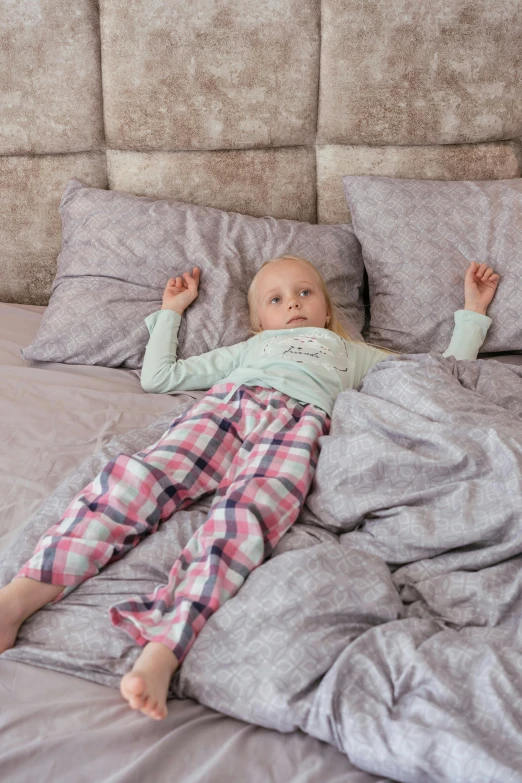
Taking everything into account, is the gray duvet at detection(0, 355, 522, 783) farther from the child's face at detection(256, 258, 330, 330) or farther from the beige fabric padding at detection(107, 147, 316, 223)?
the beige fabric padding at detection(107, 147, 316, 223)

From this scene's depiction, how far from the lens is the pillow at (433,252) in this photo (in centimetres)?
191

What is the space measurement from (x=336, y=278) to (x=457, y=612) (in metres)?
1.11

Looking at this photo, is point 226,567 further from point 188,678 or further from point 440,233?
point 440,233

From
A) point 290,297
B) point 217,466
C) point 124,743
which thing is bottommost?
point 124,743

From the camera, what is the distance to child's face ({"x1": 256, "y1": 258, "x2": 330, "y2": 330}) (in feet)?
5.94

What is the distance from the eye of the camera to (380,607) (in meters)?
1.07

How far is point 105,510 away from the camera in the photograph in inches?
48.2

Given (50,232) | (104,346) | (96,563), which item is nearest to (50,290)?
(50,232)

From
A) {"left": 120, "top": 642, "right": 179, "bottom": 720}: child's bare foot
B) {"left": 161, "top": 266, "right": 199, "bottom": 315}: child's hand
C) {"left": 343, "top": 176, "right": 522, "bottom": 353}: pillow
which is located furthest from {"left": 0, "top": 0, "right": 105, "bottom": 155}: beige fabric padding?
{"left": 120, "top": 642, "right": 179, "bottom": 720}: child's bare foot

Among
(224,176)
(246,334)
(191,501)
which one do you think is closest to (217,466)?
(191,501)

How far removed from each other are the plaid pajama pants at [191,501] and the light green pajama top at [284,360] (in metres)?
0.10

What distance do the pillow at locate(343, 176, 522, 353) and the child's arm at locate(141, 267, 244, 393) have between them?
0.44m

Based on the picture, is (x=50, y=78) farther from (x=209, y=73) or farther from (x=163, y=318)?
(x=163, y=318)

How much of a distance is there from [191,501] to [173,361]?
55 centimetres
